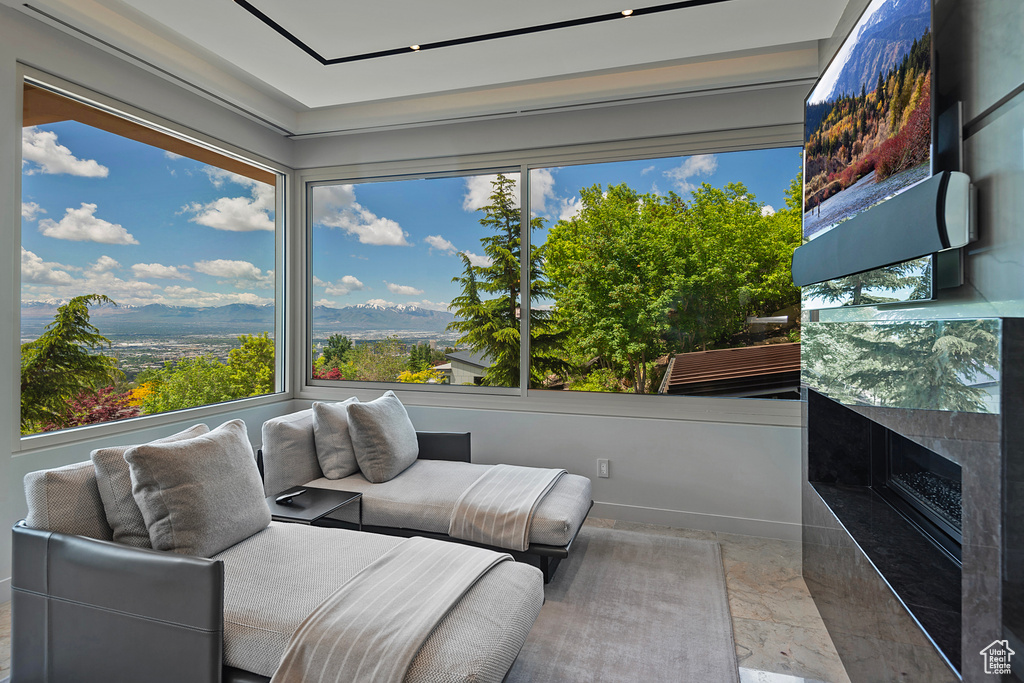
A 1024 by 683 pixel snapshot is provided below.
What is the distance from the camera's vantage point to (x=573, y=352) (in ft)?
12.5

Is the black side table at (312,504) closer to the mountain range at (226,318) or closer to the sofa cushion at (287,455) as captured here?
the sofa cushion at (287,455)

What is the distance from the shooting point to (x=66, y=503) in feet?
5.69

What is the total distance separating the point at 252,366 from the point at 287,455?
1550 mm

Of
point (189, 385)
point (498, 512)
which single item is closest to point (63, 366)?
point (189, 385)

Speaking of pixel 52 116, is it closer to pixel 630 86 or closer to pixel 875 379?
pixel 630 86

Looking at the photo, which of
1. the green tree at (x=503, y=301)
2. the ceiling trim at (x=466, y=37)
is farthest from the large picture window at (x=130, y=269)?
the green tree at (x=503, y=301)

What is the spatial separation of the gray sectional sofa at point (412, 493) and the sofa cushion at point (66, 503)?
3.22 feet

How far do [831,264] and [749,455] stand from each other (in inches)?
62.1

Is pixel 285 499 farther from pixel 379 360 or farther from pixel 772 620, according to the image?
pixel 772 620

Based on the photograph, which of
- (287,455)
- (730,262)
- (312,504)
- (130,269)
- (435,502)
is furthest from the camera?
(730,262)

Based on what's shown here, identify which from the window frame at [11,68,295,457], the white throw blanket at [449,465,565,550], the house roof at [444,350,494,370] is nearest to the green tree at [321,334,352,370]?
the window frame at [11,68,295,457]

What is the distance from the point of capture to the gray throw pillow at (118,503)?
1.79m

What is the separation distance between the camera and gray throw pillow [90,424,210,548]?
179 cm

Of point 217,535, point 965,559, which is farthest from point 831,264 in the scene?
point 217,535
